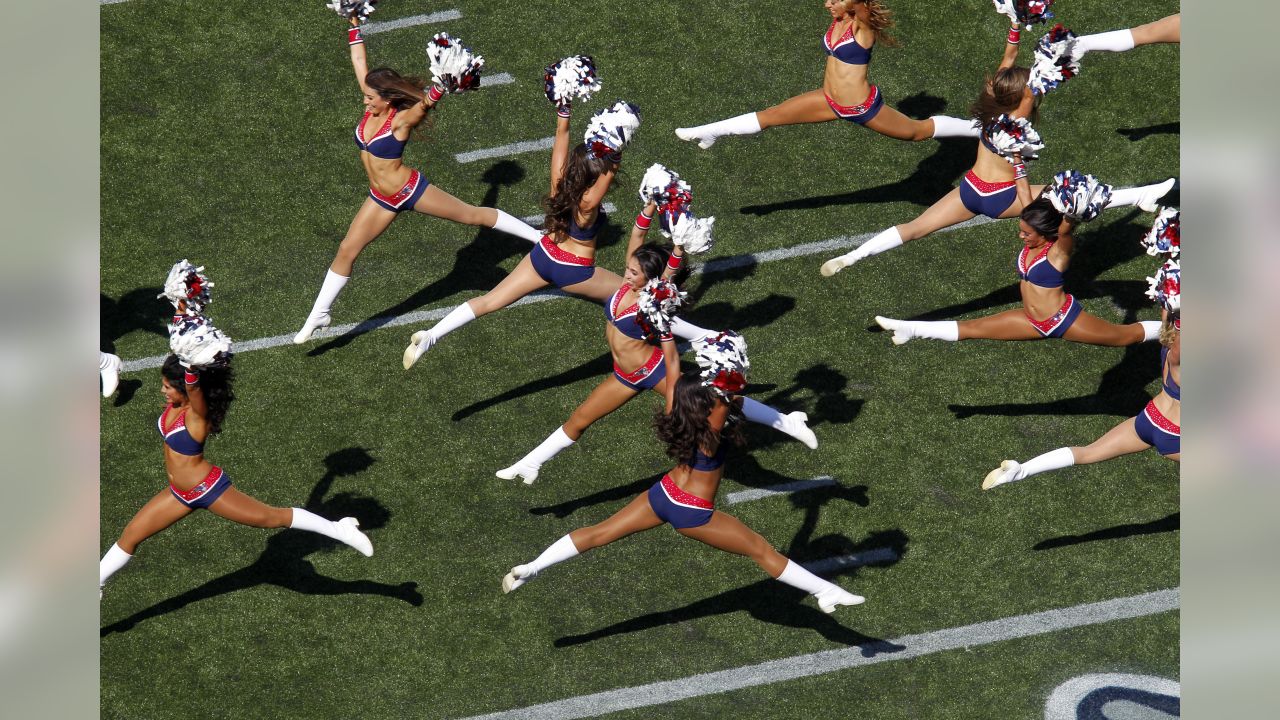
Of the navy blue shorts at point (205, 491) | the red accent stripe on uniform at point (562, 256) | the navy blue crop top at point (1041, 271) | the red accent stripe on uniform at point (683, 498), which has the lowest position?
the navy blue shorts at point (205, 491)

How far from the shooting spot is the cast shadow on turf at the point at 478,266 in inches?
332

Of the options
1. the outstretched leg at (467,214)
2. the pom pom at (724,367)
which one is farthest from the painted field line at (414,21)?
the pom pom at (724,367)

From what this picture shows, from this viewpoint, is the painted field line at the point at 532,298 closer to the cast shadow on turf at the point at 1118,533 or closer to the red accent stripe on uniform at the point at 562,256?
the red accent stripe on uniform at the point at 562,256

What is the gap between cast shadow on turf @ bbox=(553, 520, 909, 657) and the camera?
22.2 ft

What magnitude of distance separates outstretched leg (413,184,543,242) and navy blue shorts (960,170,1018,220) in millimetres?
2452

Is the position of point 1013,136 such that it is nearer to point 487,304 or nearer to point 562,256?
point 562,256

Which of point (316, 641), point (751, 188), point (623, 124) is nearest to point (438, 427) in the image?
point (316, 641)

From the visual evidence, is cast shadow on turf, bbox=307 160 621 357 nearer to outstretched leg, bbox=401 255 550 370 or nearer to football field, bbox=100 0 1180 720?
football field, bbox=100 0 1180 720

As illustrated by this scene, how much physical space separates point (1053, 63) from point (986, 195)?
0.80 metres

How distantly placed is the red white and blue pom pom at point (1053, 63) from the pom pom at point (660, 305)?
2.70 metres

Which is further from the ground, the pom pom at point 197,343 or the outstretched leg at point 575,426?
the pom pom at point 197,343

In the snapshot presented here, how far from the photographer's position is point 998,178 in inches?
308

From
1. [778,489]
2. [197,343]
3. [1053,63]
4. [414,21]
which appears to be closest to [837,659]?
[778,489]
